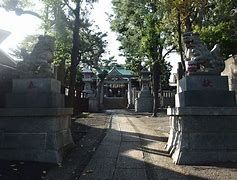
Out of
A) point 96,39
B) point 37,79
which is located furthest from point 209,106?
point 96,39

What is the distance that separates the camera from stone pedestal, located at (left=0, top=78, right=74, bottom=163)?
8922 mm

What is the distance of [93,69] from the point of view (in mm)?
45719

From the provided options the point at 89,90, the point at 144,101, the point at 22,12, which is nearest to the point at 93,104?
the point at 89,90

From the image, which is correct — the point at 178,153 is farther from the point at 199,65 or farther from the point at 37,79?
the point at 37,79

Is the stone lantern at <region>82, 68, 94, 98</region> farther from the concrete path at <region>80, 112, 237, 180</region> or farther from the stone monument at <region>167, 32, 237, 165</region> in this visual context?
the stone monument at <region>167, 32, 237, 165</region>

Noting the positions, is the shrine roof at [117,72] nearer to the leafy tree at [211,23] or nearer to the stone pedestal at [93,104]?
the stone pedestal at [93,104]

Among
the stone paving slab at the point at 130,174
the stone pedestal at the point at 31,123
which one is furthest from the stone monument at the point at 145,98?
the stone paving slab at the point at 130,174

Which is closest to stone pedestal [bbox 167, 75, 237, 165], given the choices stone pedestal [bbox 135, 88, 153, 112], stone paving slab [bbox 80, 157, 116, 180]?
stone paving slab [bbox 80, 157, 116, 180]

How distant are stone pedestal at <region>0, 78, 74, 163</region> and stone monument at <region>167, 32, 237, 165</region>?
3123 mm

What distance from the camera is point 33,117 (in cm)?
905

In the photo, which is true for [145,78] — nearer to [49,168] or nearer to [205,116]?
[205,116]

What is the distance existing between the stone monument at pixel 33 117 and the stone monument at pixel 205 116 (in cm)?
312

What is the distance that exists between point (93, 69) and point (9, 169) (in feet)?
124

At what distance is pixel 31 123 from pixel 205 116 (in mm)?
4354
